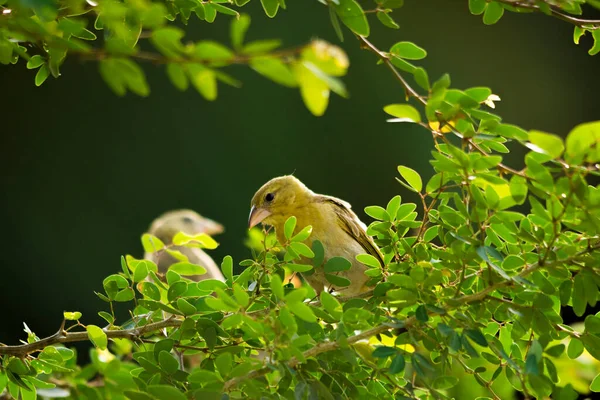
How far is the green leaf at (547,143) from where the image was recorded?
138cm

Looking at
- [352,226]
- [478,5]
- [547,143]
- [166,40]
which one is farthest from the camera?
[352,226]

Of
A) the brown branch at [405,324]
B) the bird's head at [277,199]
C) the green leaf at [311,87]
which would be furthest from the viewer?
the bird's head at [277,199]

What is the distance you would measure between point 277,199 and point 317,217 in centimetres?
19

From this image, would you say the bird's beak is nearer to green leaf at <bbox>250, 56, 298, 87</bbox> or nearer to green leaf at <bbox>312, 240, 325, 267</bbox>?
green leaf at <bbox>312, 240, 325, 267</bbox>

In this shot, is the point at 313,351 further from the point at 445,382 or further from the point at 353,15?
the point at 353,15

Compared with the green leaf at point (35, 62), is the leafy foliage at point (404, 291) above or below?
below

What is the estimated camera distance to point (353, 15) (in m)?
1.56

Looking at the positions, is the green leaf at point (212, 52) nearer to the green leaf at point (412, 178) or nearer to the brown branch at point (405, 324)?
the brown branch at point (405, 324)

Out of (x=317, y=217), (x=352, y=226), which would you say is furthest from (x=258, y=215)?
(x=352, y=226)

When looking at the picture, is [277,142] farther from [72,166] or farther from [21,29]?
[21,29]

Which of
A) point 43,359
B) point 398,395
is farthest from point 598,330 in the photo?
point 43,359

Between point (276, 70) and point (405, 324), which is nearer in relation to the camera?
point (276, 70)

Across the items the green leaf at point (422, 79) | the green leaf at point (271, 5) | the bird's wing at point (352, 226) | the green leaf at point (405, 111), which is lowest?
the bird's wing at point (352, 226)

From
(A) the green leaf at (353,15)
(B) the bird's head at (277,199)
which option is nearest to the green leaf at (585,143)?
(A) the green leaf at (353,15)
